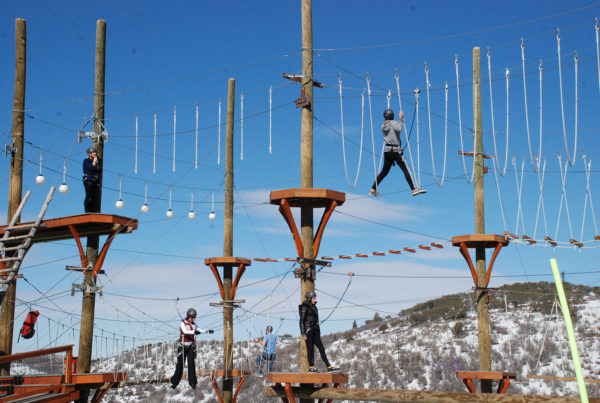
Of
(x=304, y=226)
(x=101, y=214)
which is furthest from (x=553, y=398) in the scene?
(x=101, y=214)

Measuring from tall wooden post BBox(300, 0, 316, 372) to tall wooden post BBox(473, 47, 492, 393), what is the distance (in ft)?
17.0

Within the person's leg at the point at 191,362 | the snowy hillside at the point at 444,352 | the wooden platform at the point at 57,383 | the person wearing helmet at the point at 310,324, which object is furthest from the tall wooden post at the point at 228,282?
the person wearing helmet at the point at 310,324

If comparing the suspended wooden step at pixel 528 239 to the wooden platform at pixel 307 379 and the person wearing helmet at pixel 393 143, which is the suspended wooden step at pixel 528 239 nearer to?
the person wearing helmet at pixel 393 143

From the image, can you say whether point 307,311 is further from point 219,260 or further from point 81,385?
point 219,260

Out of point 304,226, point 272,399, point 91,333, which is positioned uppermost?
point 304,226

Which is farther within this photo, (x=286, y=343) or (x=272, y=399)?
(x=286, y=343)

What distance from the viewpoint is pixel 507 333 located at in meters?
33.3

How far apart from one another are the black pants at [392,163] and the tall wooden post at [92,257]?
20.1 feet

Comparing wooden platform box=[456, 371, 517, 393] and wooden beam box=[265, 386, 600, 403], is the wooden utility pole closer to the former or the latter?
wooden beam box=[265, 386, 600, 403]

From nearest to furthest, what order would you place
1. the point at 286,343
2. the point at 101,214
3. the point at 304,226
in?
the point at 304,226, the point at 101,214, the point at 286,343

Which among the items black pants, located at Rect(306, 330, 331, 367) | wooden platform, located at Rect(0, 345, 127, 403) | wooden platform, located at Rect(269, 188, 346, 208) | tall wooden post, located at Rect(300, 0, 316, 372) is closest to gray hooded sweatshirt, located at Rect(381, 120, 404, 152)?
tall wooden post, located at Rect(300, 0, 316, 372)

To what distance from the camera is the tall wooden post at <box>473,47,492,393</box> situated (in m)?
15.5

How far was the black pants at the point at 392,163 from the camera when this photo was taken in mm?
12055

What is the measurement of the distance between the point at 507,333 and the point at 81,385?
83.3 ft
